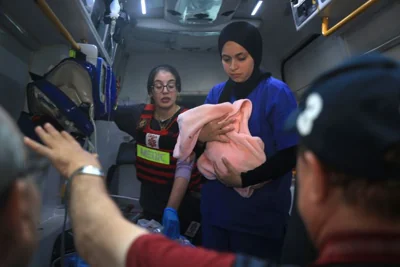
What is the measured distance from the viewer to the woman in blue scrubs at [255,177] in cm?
126

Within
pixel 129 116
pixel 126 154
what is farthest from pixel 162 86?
pixel 126 154

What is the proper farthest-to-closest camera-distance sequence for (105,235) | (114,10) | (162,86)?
(114,10) < (162,86) < (105,235)

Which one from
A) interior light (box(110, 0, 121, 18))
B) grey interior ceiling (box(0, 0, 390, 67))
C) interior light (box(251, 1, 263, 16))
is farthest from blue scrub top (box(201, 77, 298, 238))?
interior light (box(251, 1, 263, 16))

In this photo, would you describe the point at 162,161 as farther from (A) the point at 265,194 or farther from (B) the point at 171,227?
(A) the point at 265,194

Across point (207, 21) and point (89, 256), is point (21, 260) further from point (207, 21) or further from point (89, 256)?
point (207, 21)

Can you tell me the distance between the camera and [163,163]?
1944 millimetres

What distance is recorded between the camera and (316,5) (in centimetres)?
202

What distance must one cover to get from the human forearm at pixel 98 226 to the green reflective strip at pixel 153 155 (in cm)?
124

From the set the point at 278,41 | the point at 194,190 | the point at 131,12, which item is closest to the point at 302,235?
the point at 194,190

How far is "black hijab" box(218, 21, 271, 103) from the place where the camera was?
143cm

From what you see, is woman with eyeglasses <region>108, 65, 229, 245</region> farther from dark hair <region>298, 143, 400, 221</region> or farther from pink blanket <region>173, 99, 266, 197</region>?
dark hair <region>298, 143, 400, 221</region>

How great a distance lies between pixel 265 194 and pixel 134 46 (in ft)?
10.1

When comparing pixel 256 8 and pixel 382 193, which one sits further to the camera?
pixel 256 8

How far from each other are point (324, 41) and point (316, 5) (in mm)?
1114
